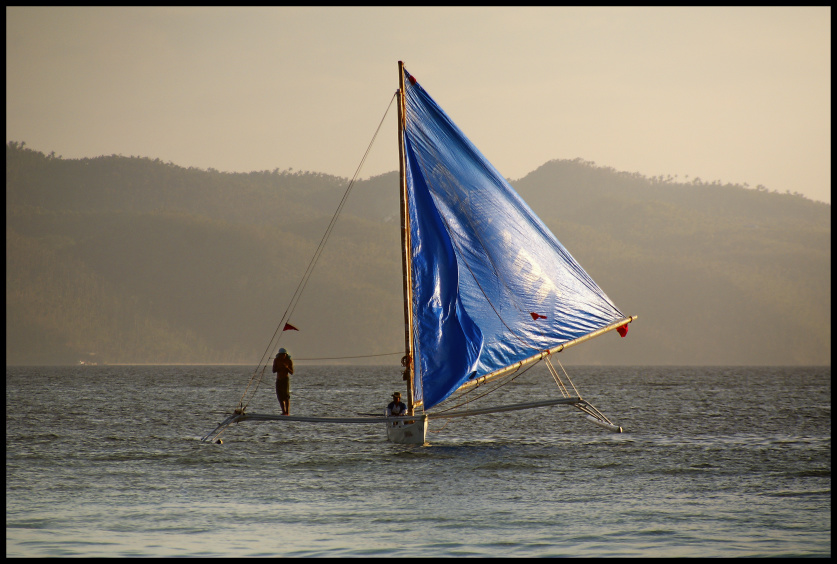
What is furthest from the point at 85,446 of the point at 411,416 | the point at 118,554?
the point at 118,554

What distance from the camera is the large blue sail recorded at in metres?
24.3

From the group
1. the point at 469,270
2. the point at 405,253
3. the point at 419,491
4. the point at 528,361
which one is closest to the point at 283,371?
the point at 405,253

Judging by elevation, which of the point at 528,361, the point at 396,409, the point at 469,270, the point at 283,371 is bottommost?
the point at 396,409

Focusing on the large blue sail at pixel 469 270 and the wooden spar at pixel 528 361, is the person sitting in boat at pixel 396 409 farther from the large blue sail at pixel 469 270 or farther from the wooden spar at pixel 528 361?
the wooden spar at pixel 528 361

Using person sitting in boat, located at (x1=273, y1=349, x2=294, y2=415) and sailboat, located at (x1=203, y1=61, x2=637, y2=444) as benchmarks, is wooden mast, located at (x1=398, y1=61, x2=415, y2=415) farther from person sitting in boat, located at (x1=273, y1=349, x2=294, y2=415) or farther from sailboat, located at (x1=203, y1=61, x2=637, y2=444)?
person sitting in boat, located at (x1=273, y1=349, x2=294, y2=415)

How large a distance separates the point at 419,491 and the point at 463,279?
236 inches

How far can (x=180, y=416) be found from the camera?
42.2 meters

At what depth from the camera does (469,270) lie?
24625 millimetres

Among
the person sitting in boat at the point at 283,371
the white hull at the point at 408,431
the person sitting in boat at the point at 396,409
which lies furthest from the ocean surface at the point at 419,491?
the person sitting in boat at the point at 283,371

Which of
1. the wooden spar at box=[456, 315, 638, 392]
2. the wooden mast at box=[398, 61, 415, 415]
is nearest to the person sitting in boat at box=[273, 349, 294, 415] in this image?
the wooden mast at box=[398, 61, 415, 415]

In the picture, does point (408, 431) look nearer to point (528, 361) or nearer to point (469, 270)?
point (528, 361)

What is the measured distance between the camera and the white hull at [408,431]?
25328mm

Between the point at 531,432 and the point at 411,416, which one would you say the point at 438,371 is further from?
the point at 531,432

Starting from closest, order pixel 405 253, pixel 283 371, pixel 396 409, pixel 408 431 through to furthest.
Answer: pixel 405 253, pixel 408 431, pixel 396 409, pixel 283 371
